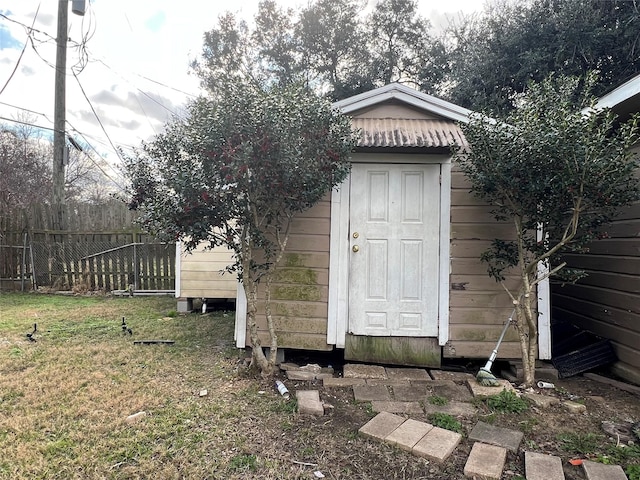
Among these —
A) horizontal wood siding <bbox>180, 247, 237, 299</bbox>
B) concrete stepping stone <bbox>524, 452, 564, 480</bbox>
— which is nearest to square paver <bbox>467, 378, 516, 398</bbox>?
concrete stepping stone <bbox>524, 452, 564, 480</bbox>

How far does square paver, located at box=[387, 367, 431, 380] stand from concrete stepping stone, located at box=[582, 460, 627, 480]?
1.34 metres

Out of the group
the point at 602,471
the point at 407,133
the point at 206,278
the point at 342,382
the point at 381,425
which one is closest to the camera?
the point at 602,471

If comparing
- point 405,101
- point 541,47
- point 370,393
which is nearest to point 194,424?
point 370,393

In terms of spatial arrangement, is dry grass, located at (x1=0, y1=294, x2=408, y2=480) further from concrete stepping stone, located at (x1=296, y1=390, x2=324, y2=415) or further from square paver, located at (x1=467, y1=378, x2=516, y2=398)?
square paver, located at (x1=467, y1=378, x2=516, y2=398)

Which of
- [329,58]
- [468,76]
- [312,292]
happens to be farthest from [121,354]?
[329,58]

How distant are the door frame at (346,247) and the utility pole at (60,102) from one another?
6880 mm

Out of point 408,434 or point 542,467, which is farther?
point 408,434

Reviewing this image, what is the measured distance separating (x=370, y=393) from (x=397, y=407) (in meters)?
0.28

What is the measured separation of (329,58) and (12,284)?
30.7 ft

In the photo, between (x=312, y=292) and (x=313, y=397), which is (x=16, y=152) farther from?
(x=313, y=397)

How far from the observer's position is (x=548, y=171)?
2676 millimetres

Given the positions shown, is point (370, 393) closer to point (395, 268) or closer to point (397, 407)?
point (397, 407)

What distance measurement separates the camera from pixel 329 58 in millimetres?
11227

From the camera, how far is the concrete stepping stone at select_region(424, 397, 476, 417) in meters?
2.56
